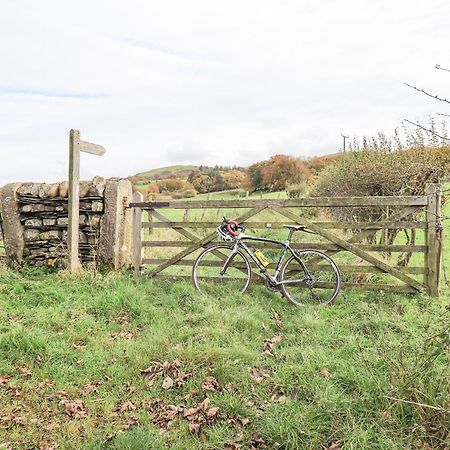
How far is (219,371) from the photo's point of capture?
4621 millimetres

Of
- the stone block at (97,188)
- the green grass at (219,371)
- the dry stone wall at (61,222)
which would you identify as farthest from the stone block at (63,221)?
the green grass at (219,371)

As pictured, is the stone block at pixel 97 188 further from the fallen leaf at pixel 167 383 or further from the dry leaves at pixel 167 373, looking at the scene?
the fallen leaf at pixel 167 383

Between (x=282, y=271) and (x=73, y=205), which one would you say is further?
(x=73, y=205)

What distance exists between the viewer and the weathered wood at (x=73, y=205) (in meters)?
8.55

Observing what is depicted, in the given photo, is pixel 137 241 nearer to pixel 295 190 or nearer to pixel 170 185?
pixel 295 190

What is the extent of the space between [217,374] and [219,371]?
39mm

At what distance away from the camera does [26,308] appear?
21.6 ft

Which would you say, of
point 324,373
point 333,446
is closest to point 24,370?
point 324,373

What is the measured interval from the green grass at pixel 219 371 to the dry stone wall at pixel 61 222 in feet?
5.67

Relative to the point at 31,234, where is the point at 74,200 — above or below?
above

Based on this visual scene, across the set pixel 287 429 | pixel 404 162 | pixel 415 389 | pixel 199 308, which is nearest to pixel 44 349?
pixel 199 308

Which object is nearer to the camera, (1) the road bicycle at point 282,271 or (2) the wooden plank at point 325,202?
(2) the wooden plank at point 325,202

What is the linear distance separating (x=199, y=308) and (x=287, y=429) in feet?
10.2

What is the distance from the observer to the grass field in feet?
12.1
